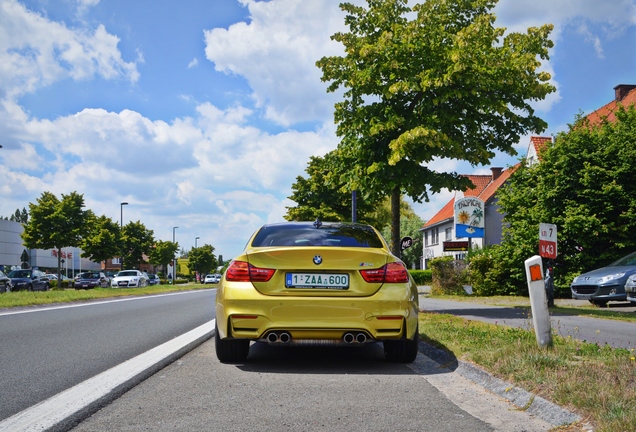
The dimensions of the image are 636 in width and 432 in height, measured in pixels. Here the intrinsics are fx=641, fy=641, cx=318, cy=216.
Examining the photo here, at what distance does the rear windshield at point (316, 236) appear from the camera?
263 inches

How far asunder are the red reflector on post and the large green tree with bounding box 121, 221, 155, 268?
247 feet

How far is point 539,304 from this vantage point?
637 centimetres

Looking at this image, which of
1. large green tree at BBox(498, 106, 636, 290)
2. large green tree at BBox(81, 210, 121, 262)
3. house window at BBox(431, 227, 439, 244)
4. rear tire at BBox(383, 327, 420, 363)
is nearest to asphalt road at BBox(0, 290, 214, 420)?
rear tire at BBox(383, 327, 420, 363)

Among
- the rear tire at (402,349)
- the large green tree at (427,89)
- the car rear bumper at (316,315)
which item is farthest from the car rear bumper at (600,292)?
the car rear bumper at (316,315)

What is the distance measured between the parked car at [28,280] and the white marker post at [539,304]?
34655mm

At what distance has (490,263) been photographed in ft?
88.3

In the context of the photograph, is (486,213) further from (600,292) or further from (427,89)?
(427,89)

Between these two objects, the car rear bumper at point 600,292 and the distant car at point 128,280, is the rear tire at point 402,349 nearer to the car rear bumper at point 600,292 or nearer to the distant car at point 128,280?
the car rear bumper at point 600,292

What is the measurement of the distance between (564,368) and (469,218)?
31.2 m

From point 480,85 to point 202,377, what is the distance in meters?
9.46

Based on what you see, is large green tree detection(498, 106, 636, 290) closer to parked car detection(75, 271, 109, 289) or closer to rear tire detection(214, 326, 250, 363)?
rear tire detection(214, 326, 250, 363)

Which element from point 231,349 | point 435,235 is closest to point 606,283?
point 231,349

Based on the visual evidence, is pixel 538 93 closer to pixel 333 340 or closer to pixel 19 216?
pixel 333 340

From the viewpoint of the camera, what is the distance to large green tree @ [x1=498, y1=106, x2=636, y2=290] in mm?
21781
